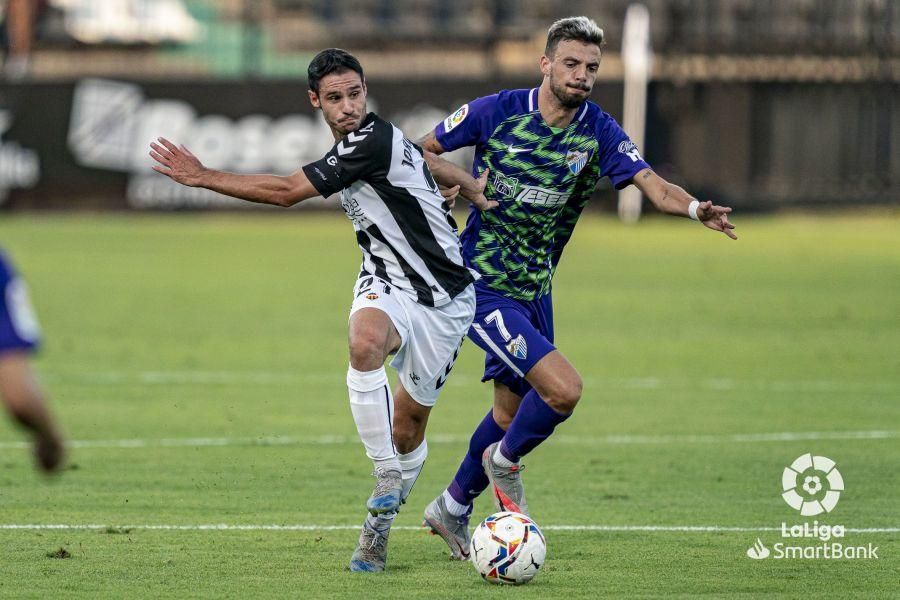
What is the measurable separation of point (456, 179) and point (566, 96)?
2.18 ft

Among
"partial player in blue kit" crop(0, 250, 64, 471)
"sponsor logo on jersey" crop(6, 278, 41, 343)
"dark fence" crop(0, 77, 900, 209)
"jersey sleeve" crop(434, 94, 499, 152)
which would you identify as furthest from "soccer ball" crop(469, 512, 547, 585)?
"dark fence" crop(0, 77, 900, 209)

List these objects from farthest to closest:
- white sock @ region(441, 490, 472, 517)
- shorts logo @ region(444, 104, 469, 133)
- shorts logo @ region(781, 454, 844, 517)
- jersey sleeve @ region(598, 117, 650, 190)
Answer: shorts logo @ region(781, 454, 844, 517) → shorts logo @ region(444, 104, 469, 133) → jersey sleeve @ region(598, 117, 650, 190) → white sock @ region(441, 490, 472, 517)

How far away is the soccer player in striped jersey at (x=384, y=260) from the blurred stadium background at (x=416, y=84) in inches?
846

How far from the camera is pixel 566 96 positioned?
279 inches

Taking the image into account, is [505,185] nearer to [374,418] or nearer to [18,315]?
[374,418]

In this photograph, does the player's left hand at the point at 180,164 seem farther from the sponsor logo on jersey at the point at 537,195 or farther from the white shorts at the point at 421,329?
the sponsor logo on jersey at the point at 537,195

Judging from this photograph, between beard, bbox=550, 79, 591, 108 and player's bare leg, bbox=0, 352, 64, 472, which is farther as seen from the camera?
beard, bbox=550, 79, 591, 108

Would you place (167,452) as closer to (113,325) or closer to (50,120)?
(113,325)

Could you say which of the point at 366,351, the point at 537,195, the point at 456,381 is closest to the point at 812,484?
the point at 537,195

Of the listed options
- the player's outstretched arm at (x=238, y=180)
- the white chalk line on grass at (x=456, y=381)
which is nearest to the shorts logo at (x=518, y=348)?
the player's outstretched arm at (x=238, y=180)

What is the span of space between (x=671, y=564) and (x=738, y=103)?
2472 centimetres

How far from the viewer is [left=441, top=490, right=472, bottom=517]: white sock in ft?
22.8

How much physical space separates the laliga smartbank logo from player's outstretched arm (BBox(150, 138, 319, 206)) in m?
2.48

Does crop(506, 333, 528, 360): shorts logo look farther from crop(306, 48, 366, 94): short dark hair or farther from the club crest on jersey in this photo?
crop(306, 48, 366, 94): short dark hair
